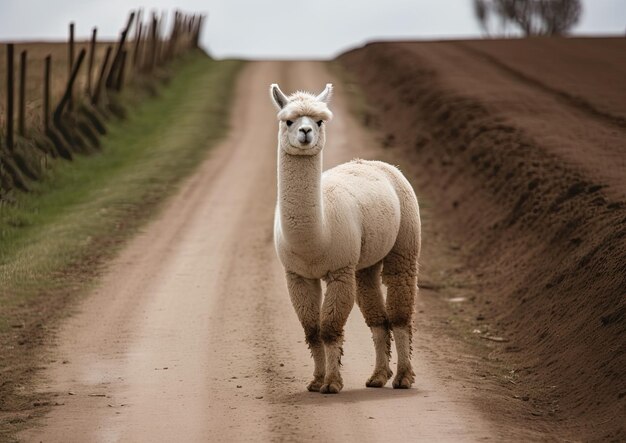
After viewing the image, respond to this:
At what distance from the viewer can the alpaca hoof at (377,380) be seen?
9.75 meters

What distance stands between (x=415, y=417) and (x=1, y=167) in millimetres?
11838

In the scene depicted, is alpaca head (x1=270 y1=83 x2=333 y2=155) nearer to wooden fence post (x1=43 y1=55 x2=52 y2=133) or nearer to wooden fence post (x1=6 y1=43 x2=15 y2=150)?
wooden fence post (x1=6 y1=43 x2=15 y2=150)

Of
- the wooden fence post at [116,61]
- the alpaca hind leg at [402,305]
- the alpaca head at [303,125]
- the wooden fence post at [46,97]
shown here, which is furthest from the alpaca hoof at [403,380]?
the wooden fence post at [116,61]

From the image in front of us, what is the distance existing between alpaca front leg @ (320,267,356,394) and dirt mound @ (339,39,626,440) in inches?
61.5

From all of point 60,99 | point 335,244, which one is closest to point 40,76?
point 60,99

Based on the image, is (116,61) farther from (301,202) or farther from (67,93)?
(301,202)

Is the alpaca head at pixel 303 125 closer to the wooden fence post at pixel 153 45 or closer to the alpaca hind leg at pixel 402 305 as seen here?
the alpaca hind leg at pixel 402 305

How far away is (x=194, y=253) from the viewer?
52.0 feet

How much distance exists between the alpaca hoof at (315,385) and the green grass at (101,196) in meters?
4.25

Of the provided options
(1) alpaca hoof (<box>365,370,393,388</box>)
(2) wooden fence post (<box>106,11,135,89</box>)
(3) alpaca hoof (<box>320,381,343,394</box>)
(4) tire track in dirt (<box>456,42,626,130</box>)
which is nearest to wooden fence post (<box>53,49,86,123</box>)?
(2) wooden fence post (<box>106,11,135,89</box>)

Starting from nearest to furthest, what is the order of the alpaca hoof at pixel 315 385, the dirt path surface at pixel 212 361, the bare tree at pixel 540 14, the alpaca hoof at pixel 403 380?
the dirt path surface at pixel 212 361
the alpaca hoof at pixel 315 385
the alpaca hoof at pixel 403 380
the bare tree at pixel 540 14

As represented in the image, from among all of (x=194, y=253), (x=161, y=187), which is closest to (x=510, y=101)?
(x=161, y=187)

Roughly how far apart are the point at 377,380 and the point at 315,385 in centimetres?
62

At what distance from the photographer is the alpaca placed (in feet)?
29.4
